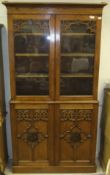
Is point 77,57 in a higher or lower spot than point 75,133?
higher

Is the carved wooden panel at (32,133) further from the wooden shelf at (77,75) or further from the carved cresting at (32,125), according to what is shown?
the wooden shelf at (77,75)

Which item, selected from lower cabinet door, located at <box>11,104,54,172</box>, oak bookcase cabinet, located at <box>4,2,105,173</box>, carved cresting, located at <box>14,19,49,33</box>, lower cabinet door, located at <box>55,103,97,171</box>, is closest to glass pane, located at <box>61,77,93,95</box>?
oak bookcase cabinet, located at <box>4,2,105,173</box>

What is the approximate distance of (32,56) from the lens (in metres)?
2.93

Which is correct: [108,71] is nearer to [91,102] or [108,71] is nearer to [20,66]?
[91,102]

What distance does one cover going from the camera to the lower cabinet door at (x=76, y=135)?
9.81 feet

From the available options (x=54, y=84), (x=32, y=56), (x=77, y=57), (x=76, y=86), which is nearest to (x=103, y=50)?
(x=77, y=57)

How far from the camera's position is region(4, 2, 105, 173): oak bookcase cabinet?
9.05ft

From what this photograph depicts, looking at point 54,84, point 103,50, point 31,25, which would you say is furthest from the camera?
point 103,50

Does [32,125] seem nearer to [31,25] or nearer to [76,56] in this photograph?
[76,56]

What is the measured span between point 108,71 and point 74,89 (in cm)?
58

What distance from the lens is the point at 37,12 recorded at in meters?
2.73

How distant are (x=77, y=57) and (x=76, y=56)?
0.06 feet

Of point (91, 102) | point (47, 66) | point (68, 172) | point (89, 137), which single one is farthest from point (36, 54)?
point (68, 172)

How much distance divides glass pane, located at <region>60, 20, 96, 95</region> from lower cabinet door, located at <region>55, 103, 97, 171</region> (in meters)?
0.21
